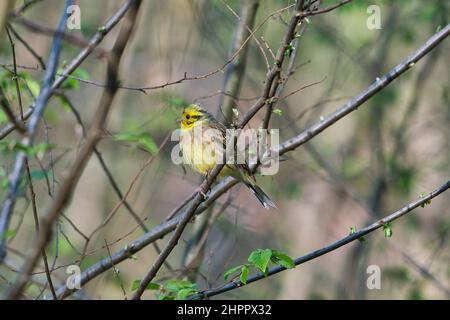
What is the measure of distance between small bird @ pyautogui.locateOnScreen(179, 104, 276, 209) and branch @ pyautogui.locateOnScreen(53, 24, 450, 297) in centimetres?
12

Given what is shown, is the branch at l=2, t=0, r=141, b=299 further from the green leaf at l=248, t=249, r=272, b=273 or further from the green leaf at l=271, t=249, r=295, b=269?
the green leaf at l=271, t=249, r=295, b=269

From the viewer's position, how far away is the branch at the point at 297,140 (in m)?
3.35

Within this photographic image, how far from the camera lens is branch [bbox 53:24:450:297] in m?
3.35

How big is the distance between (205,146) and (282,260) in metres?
1.73

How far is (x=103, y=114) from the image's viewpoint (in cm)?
155

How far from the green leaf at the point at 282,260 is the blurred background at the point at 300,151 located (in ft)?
6.06

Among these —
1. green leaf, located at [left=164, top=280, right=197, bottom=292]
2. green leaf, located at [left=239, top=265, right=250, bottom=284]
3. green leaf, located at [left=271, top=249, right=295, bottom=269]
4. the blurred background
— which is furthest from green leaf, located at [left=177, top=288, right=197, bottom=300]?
the blurred background

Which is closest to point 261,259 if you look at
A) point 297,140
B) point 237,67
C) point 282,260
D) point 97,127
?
point 282,260

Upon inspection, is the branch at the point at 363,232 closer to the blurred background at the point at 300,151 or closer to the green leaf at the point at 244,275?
the green leaf at the point at 244,275

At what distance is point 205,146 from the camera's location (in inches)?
186
